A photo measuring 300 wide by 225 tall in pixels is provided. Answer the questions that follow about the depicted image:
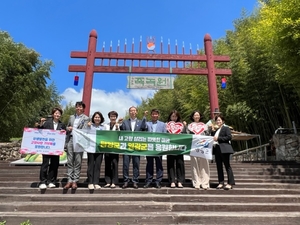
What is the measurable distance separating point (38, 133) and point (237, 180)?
4.60 meters

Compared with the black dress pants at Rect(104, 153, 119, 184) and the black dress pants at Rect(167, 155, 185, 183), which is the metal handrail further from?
the black dress pants at Rect(104, 153, 119, 184)

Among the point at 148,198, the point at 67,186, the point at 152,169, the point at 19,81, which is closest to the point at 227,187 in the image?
the point at 152,169

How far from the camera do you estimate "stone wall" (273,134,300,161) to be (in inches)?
385

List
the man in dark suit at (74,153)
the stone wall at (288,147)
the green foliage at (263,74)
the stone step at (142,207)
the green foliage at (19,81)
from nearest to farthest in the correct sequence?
the stone step at (142,207), the man in dark suit at (74,153), the green foliage at (263,74), the stone wall at (288,147), the green foliage at (19,81)

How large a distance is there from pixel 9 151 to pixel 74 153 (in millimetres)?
9047

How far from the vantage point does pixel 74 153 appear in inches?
202

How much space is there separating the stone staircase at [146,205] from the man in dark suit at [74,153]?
0.20m

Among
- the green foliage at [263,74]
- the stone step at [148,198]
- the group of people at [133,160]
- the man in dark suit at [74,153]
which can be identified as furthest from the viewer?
the green foliage at [263,74]

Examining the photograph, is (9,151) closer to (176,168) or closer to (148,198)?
(176,168)

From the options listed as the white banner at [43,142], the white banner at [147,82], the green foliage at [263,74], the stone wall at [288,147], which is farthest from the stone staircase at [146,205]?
the white banner at [147,82]

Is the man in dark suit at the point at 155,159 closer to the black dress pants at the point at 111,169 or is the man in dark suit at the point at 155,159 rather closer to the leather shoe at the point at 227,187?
the black dress pants at the point at 111,169

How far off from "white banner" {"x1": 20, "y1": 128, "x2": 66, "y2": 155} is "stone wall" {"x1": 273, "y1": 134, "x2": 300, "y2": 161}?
8.35 metres

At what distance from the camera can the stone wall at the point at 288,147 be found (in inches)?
385

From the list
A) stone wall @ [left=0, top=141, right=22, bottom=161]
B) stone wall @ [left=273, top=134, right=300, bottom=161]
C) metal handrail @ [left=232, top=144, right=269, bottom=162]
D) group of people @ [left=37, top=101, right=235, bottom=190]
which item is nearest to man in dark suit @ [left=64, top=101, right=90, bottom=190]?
group of people @ [left=37, top=101, right=235, bottom=190]
